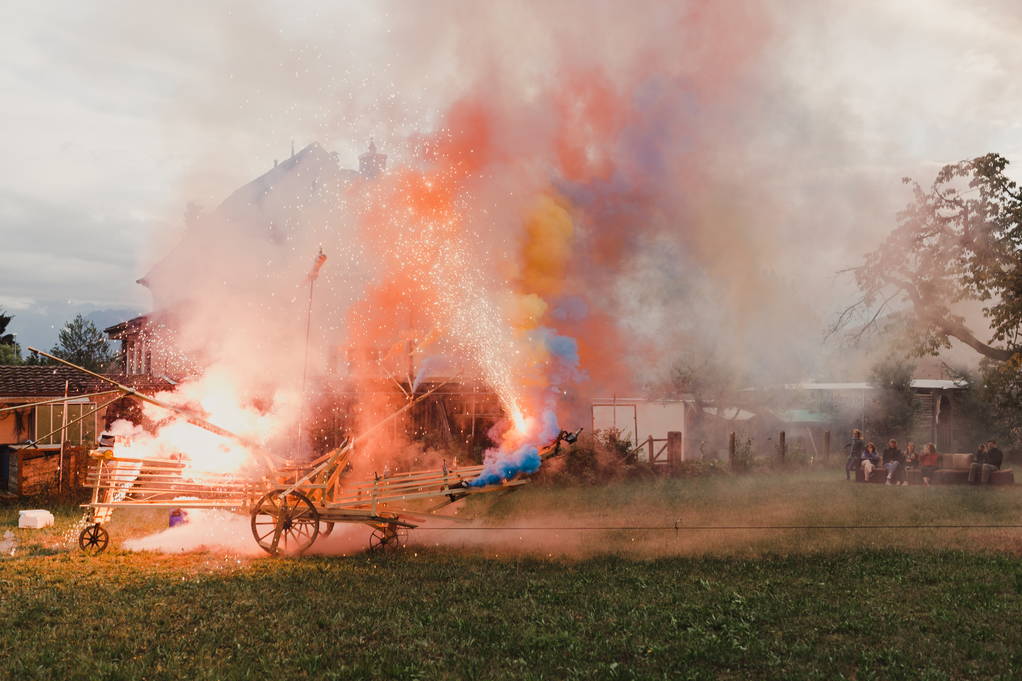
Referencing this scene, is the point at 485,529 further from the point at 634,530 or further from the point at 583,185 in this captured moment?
the point at 583,185

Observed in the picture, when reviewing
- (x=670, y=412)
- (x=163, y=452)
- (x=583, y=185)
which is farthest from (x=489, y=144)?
(x=670, y=412)

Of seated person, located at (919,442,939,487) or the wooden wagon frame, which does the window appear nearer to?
the wooden wagon frame

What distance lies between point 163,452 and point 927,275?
64.5 ft

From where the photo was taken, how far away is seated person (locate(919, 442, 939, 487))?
27.1 m

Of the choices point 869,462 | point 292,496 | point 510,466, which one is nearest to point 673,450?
point 869,462

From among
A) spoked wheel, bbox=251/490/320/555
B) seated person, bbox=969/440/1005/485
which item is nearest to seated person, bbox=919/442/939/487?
seated person, bbox=969/440/1005/485

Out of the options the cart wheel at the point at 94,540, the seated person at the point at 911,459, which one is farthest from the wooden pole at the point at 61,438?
the seated person at the point at 911,459

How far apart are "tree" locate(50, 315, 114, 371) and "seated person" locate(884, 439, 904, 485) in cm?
6541

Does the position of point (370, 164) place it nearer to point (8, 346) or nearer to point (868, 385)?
point (868, 385)

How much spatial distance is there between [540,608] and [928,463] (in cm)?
2204

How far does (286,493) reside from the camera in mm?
14531

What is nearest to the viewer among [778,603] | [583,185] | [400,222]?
[778,603]

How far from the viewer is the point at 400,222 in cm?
1906

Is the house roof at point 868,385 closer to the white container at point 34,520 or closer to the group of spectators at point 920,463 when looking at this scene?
the group of spectators at point 920,463
